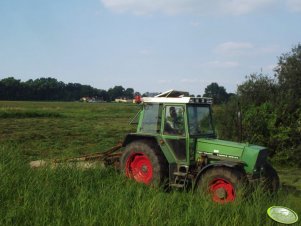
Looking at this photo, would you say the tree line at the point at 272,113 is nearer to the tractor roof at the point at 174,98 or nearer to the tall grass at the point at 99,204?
the tractor roof at the point at 174,98

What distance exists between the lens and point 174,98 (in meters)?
9.09

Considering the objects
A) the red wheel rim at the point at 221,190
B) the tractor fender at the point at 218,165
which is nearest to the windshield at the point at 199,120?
the tractor fender at the point at 218,165

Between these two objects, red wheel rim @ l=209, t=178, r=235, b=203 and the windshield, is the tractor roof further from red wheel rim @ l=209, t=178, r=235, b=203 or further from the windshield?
red wheel rim @ l=209, t=178, r=235, b=203

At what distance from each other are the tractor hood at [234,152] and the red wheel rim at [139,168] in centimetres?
101

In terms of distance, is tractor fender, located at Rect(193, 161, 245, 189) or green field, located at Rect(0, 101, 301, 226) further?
tractor fender, located at Rect(193, 161, 245, 189)

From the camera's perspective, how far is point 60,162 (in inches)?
348

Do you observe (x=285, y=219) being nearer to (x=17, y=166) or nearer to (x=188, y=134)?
(x=188, y=134)

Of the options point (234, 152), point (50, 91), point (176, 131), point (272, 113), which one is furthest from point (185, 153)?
point (50, 91)

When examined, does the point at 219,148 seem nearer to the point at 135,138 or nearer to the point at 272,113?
the point at 135,138

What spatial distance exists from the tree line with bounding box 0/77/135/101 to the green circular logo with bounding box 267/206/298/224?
98.3 m

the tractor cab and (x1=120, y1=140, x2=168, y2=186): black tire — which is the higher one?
the tractor cab

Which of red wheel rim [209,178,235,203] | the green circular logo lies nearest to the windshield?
red wheel rim [209,178,235,203]

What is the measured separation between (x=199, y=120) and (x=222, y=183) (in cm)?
166

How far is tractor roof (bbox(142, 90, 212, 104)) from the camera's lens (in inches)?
353
